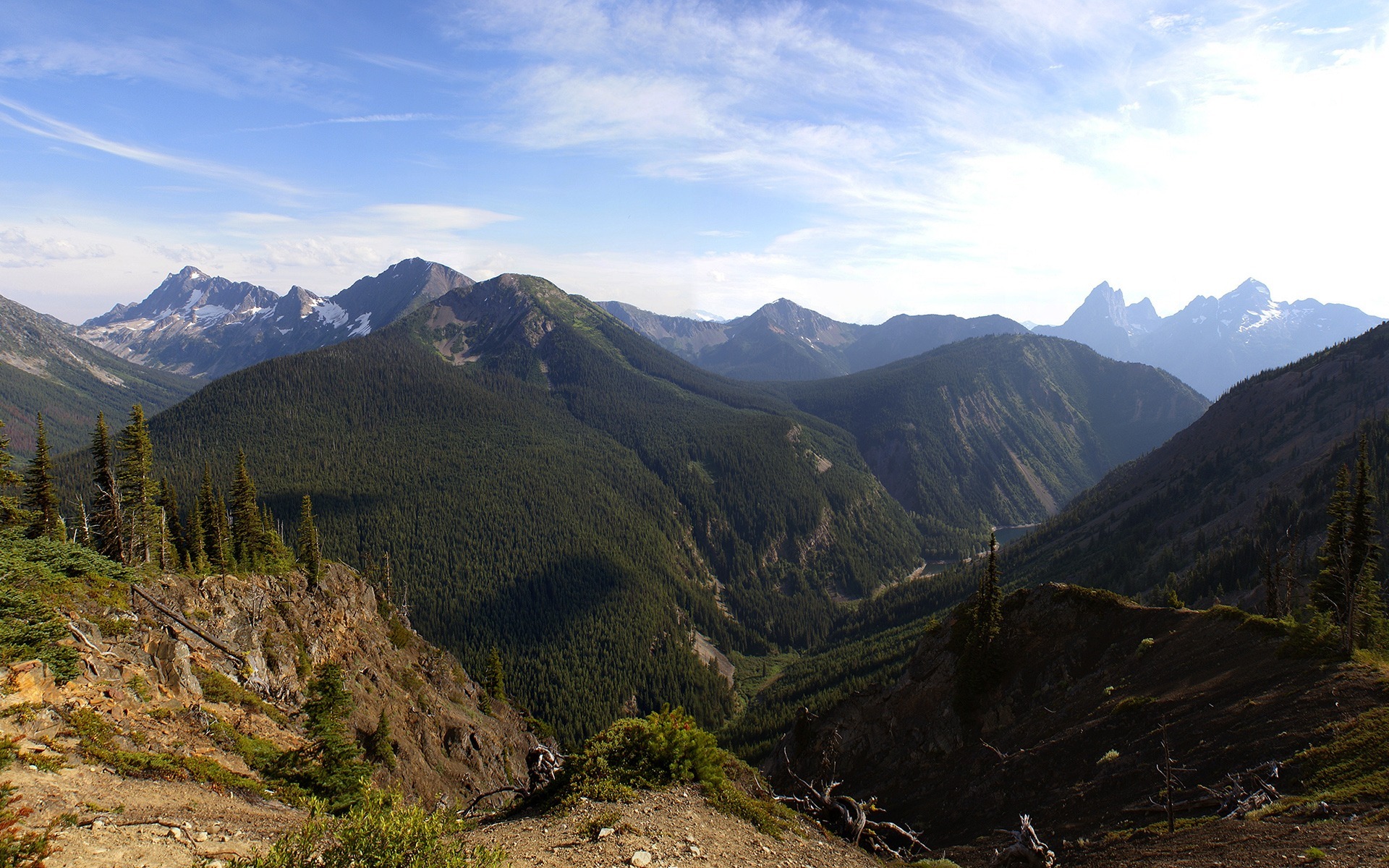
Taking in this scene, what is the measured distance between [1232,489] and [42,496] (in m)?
200

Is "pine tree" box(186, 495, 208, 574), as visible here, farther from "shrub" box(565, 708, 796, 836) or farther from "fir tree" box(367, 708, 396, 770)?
"shrub" box(565, 708, 796, 836)

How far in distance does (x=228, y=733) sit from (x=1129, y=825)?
136ft

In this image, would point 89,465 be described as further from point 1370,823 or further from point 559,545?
point 1370,823

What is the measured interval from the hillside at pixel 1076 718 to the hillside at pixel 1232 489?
74.5m

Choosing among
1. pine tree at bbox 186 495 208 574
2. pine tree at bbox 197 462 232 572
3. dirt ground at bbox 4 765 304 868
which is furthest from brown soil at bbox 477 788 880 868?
pine tree at bbox 197 462 232 572

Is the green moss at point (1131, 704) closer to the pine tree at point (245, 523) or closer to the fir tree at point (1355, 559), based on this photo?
the fir tree at point (1355, 559)

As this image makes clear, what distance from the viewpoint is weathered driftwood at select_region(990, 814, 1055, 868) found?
21766 mm

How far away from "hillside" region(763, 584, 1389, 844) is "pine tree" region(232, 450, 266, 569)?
195ft

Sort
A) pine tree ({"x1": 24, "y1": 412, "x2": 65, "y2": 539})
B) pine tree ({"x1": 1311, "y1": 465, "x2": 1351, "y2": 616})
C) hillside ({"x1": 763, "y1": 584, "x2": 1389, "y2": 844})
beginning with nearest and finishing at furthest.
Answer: hillside ({"x1": 763, "y1": 584, "x2": 1389, "y2": 844})
pine tree ({"x1": 1311, "y1": 465, "x2": 1351, "y2": 616})
pine tree ({"x1": 24, "y1": 412, "x2": 65, "y2": 539})

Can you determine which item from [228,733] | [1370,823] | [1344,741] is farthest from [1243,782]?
[228,733]

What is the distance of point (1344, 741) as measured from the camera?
21.6 m

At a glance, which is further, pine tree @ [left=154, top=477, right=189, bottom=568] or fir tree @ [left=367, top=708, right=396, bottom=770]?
pine tree @ [left=154, top=477, right=189, bottom=568]

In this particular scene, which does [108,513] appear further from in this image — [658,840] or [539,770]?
[658,840]

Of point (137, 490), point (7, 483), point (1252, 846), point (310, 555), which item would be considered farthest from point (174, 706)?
point (1252, 846)
